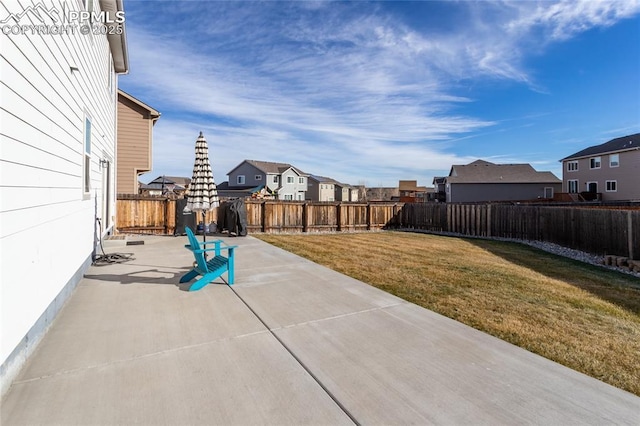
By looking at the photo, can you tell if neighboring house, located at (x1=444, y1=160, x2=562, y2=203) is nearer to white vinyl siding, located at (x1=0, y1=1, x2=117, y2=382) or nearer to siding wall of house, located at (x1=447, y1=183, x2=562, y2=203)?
siding wall of house, located at (x1=447, y1=183, x2=562, y2=203)

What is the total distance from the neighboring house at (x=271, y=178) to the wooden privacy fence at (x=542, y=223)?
25.5m

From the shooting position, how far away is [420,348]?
3074 mm

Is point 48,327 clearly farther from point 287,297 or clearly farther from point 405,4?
point 405,4

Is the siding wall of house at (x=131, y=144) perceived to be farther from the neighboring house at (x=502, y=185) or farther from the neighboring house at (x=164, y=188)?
the neighboring house at (x=502, y=185)

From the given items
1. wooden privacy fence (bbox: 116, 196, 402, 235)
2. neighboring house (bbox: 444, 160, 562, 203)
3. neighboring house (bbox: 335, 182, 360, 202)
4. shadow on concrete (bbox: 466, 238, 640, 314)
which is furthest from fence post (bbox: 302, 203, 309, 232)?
neighboring house (bbox: 335, 182, 360, 202)

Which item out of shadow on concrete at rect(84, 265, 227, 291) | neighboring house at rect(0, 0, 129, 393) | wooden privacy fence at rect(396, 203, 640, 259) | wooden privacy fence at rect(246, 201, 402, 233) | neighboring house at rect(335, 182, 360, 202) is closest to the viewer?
neighboring house at rect(0, 0, 129, 393)

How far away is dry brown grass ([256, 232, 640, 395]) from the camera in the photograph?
10.4 feet

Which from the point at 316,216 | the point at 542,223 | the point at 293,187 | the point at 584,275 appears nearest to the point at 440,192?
the point at 293,187

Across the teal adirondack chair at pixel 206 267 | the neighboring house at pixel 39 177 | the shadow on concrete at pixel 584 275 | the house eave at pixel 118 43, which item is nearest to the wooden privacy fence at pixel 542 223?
the shadow on concrete at pixel 584 275

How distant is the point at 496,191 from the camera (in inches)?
1505

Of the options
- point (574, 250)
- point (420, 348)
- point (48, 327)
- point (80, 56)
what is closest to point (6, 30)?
point (48, 327)

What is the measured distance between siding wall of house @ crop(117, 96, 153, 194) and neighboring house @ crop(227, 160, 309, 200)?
25024 millimetres

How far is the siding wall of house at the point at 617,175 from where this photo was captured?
2783 centimetres

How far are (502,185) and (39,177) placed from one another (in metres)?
42.7
